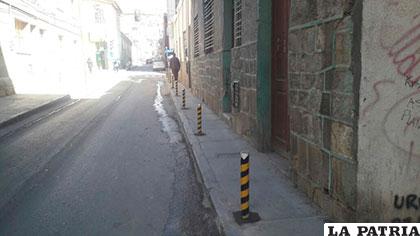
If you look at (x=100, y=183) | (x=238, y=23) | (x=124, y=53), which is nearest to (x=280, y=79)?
(x=238, y=23)

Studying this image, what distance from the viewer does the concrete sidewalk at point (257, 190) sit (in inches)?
159

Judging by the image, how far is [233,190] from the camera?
520 cm

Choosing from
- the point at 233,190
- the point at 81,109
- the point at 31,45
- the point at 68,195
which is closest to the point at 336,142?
the point at 233,190

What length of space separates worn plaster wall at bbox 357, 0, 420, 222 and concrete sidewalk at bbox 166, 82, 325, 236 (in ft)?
2.41

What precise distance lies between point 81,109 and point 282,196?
12.0 m

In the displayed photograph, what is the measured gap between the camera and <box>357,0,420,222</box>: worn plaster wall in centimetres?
341

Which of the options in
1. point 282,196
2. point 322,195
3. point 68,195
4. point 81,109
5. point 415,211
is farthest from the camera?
point 81,109

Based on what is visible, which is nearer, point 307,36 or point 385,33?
point 385,33

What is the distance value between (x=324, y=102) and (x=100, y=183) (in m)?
3.61

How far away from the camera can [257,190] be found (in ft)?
16.8

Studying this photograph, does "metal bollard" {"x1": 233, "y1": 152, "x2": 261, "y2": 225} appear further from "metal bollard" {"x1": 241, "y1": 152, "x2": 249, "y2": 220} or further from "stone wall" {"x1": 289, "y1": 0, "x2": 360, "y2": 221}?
"stone wall" {"x1": 289, "y1": 0, "x2": 360, "y2": 221}

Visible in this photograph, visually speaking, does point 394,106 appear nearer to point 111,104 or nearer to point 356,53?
point 356,53

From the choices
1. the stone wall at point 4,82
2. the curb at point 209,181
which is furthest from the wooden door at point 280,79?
the stone wall at point 4,82

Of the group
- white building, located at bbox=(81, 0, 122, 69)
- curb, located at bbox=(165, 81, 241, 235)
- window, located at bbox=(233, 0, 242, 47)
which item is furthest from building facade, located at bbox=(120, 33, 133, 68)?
curb, located at bbox=(165, 81, 241, 235)
